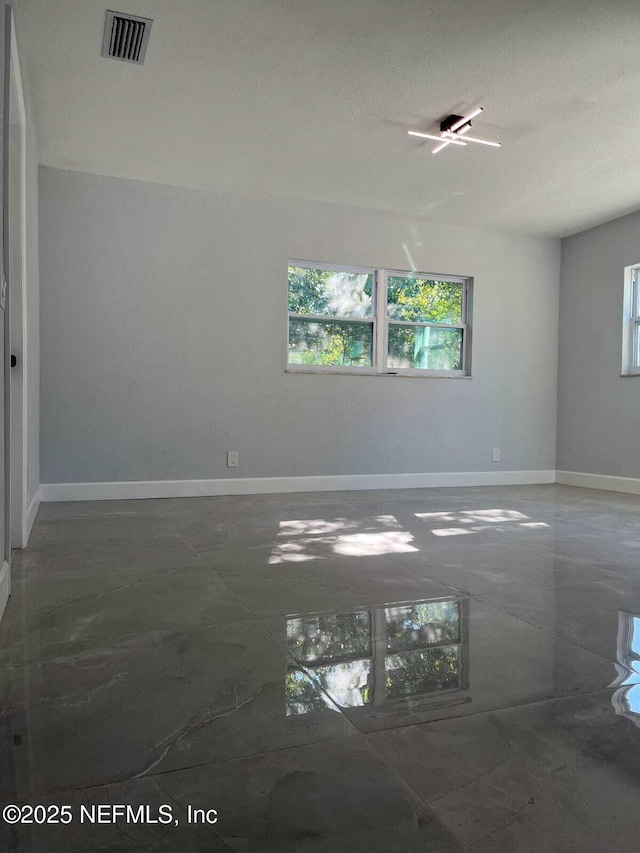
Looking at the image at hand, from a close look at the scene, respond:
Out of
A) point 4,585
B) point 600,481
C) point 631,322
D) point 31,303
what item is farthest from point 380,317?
point 4,585

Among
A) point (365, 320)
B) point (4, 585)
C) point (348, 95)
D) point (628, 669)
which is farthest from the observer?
point (365, 320)

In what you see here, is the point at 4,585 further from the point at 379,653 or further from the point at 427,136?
the point at 427,136

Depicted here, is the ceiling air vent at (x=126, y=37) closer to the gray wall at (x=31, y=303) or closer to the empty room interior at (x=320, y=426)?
the empty room interior at (x=320, y=426)

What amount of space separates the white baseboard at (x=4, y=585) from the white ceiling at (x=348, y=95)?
8.03 feet

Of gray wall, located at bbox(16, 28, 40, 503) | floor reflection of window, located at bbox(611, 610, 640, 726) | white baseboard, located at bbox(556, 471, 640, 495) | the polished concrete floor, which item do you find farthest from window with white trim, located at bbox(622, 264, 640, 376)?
gray wall, located at bbox(16, 28, 40, 503)

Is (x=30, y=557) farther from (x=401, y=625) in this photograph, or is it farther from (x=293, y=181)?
(x=293, y=181)

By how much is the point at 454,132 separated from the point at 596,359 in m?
3.02

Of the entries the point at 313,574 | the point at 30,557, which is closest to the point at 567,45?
the point at 313,574

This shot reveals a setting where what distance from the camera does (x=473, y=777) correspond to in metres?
1.05

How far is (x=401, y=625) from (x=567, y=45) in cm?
282

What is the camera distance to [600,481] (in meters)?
5.72

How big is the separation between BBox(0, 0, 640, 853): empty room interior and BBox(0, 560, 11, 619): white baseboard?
0.06 m

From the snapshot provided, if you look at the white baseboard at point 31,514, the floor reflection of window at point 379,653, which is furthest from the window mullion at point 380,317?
the floor reflection of window at point 379,653

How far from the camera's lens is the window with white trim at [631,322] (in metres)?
5.50
